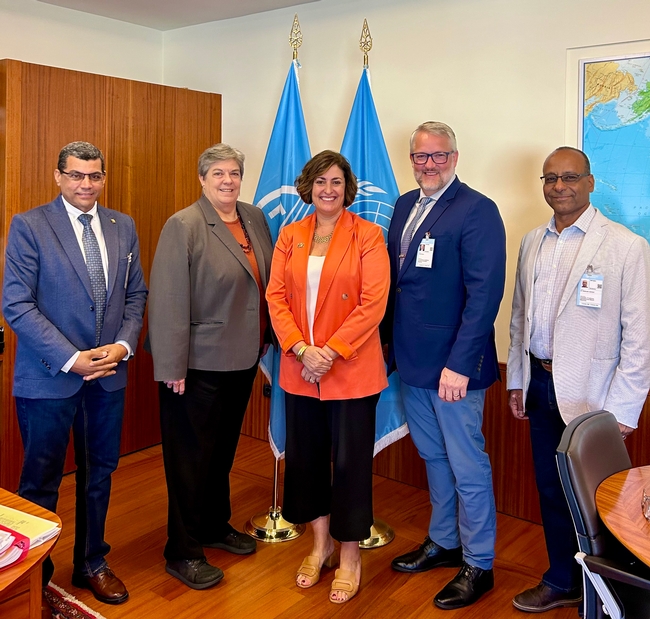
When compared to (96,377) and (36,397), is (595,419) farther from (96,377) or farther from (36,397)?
(36,397)

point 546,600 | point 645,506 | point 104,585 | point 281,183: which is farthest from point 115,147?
point 645,506

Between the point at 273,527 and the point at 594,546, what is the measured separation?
1808 millimetres

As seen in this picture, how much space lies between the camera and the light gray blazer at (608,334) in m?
A: 2.43

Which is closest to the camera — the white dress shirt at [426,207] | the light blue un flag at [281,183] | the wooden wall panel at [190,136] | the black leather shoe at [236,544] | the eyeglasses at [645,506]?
the eyeglasses at [645,506]

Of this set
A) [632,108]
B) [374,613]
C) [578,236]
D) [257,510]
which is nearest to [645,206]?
[632,108]

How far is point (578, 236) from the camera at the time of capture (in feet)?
8.36

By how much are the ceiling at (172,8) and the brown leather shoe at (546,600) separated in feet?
11.1

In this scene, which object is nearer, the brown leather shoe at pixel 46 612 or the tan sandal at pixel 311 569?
the brown leather shoe at pixel 46 612

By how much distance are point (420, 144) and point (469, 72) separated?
41.5 inches

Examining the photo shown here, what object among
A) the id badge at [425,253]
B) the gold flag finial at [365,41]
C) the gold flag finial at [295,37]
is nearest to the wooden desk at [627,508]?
the id badge at [425,253]

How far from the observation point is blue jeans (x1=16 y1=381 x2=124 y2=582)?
2.54 metres

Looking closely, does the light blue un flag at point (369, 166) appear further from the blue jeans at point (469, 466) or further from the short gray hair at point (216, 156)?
the short gray hair at point (216, 156)

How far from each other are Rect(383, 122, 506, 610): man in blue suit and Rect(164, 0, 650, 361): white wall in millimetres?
791

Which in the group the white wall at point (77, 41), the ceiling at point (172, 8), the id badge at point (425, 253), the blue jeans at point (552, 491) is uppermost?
the ceiling at point (172, 8)
